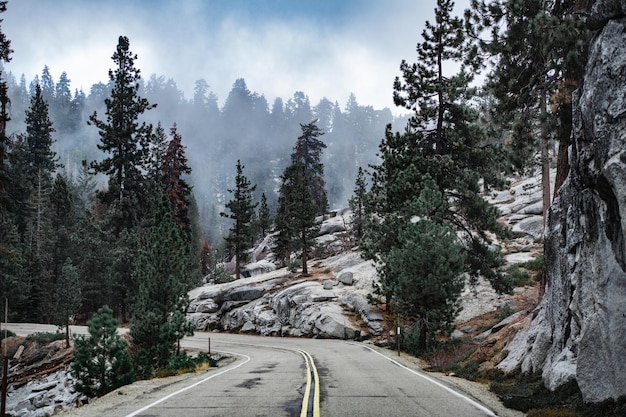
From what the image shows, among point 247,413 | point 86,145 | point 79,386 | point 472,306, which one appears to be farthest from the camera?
point 86,145

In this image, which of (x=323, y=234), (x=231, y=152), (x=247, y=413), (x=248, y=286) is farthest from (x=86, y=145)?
(x=247, y=413)

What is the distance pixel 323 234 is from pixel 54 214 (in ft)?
126

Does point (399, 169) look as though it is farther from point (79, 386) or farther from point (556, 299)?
point (79, 386)

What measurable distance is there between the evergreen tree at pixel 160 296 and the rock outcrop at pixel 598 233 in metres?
17.6

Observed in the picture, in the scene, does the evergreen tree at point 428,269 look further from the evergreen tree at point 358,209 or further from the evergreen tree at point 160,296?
the evergreen tree at point 358,209

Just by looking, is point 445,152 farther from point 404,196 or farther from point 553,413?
point 553,413

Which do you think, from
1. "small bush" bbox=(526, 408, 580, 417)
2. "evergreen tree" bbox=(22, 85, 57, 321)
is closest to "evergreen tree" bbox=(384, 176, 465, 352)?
"small bush" bbox=(526, 408, 580, 417)

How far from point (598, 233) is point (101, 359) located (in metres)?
17.3

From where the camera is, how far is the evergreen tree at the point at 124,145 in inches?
1727

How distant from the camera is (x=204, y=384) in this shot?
43.0 feet

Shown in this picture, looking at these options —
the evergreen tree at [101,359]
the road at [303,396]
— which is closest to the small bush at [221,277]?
the evergreen tree at [101,359]

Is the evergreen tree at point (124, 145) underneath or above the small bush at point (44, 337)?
above

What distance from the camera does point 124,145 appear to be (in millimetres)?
44906

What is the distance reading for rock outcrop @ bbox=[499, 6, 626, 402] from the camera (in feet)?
26.8
